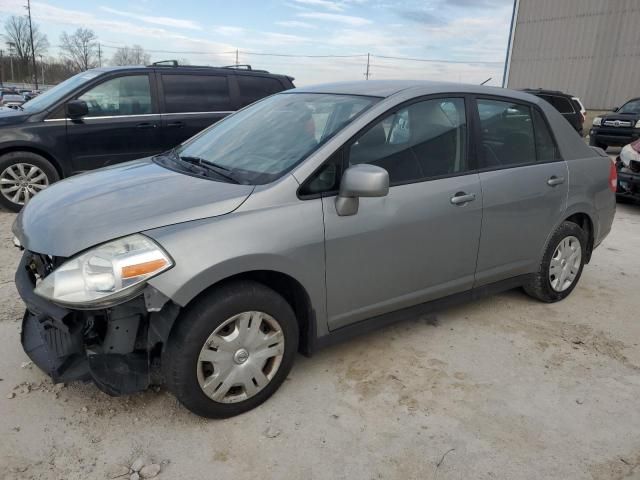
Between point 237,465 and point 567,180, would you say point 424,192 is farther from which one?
point 237,465

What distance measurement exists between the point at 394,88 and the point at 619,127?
1337 cm

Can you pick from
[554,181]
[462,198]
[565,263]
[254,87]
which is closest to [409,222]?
[462,198]

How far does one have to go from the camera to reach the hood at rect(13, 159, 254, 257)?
7.59 feet

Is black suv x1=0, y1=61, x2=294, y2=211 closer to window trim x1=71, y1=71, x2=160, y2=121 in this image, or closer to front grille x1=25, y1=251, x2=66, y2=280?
window trim x1=71, y1=71, x2=160, y2=121

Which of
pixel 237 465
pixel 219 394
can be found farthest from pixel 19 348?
pixel 237 465

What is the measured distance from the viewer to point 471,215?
3.24 m

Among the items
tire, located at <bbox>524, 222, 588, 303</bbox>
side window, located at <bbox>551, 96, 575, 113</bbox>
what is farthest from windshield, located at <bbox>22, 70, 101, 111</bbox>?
side window, located at <bbox>551, 96, 575, 113</bbox>

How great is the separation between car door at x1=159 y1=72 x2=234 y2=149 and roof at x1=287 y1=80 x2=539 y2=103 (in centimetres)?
365

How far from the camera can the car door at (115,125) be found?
630 centimetres

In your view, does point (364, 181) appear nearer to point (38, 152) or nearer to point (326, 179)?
point (326, 179)

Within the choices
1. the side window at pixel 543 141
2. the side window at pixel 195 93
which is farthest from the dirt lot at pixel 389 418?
the side window at pixel 195 93

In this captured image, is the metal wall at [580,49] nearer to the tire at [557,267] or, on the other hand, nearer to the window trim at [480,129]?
the tire at [557,267]

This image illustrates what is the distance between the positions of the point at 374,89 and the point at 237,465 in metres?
2.29

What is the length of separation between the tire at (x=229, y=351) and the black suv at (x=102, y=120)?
4754 mm
